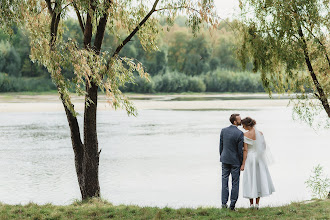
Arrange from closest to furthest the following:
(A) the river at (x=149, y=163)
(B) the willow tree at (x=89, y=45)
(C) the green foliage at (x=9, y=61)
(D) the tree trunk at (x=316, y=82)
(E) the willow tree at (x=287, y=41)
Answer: (B) the willow tree at (x=89, y=45) → (E) the willow tree at (x=287, y=41) → (D) the tree trunk at (x=316, y=82) → (A) the river at (x=149, y=163) → (C) the green foliage at (x=9, y=61)

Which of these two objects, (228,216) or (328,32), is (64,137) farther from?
(228,216)

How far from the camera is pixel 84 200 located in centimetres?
1140

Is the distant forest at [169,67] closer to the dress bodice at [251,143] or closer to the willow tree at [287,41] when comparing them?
the willow tree at [287,41]

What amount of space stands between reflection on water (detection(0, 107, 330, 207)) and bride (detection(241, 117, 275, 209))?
4807 millimetres

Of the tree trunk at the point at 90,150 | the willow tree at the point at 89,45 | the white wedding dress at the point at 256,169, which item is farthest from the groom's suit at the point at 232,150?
the tree trunk at the point at 90,150

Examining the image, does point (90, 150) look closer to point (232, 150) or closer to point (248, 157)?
point (232, 150)

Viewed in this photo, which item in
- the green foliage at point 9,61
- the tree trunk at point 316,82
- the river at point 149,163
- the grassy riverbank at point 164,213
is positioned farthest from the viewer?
the green foliage at point 9,61

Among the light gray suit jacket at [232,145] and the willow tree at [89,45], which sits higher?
the willow tree at [89,45]

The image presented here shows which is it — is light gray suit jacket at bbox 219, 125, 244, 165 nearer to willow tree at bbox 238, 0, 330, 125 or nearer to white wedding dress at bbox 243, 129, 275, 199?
white wedding dress at bbox 243, 129, 275, 199

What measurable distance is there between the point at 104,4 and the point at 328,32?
216 inches

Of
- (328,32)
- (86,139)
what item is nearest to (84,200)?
(86,139)

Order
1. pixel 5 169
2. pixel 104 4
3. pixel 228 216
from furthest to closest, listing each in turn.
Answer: pixel 5 169
pixel 104 4
pixel 228 216

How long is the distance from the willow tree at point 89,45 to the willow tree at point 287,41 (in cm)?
146

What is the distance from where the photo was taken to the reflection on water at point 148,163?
14.4m
